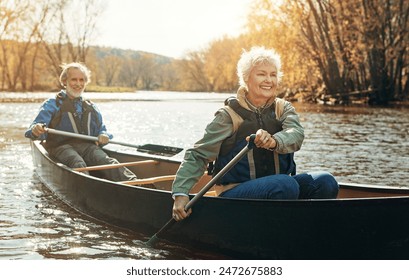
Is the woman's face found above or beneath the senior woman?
above

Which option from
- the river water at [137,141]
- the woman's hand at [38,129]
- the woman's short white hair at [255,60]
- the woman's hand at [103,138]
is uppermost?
the woman's short white hair at [255,60]

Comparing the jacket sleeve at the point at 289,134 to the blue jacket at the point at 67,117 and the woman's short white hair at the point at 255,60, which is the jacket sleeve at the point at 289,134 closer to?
the woman's short white hair at the point at 255,60

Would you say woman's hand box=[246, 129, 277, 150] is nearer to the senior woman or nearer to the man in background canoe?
the senior woman

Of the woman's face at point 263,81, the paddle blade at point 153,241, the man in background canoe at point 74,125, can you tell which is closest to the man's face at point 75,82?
the man in background canoe at point 74,125

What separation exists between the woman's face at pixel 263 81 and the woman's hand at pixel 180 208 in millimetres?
864

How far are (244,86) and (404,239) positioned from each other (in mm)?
1369

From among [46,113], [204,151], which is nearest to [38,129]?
[46,113]

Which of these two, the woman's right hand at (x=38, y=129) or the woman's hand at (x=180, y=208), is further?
the woman's right hand at (x=38, y=129)

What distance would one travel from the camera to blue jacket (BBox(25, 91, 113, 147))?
21.6 ft

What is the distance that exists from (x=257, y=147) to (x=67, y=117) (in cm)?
347

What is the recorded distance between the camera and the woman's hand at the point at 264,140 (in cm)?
357

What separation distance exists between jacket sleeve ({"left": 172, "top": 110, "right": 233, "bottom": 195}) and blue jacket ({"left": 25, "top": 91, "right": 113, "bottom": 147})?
294cm

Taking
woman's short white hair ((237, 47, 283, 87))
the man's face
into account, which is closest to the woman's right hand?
the man's face
